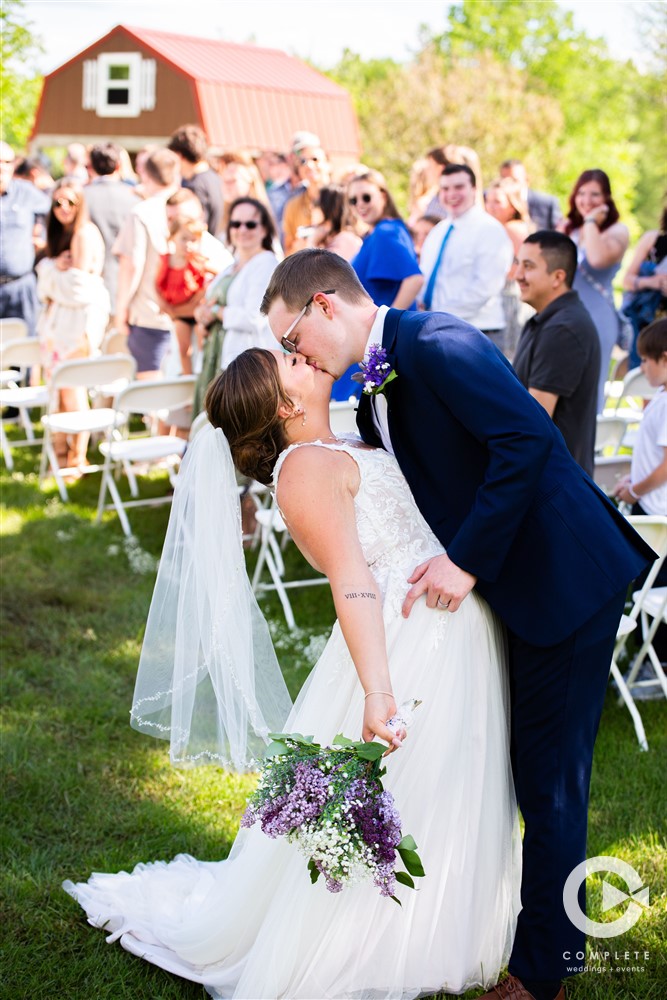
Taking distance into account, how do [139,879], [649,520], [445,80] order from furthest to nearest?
[445,80]
[649,520]
[139,879]

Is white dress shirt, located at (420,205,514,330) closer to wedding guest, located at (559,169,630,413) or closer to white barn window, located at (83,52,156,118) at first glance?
wedding guest, located at (559,169,630,413)

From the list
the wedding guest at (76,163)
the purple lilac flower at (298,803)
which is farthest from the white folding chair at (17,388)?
the purple lilac flower at (298,803)

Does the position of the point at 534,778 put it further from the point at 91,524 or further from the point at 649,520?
the point at 91,524

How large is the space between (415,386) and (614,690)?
292cm

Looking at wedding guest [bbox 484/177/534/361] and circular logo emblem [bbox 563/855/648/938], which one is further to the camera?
wedding guest [bbox 484/177/534/361]

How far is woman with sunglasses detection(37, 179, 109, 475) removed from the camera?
27.2 feet

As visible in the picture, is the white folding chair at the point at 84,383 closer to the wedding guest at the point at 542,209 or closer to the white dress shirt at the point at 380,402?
the white dress shirt at the point at 380,402

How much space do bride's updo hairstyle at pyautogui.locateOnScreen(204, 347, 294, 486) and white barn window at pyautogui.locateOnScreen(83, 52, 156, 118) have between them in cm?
3775

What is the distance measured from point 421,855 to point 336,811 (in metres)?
0.59

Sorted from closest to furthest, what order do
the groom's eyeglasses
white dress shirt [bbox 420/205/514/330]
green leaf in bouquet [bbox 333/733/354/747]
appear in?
1. green leaf in bouquet [bbox 333/733/354/747]
2. the groom's eyeglasses
3. white dress shirt [bbox 420/205/514/330]

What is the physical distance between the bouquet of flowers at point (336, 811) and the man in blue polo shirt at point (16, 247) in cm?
876

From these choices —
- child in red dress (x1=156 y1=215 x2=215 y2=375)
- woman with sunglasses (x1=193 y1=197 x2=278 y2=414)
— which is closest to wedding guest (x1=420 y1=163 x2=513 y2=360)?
woman with sunglasses (x1=193 y1=197 x2=278 y2=414)

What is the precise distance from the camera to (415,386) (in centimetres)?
265

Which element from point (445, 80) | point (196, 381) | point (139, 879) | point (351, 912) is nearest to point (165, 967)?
point (139, 879)
